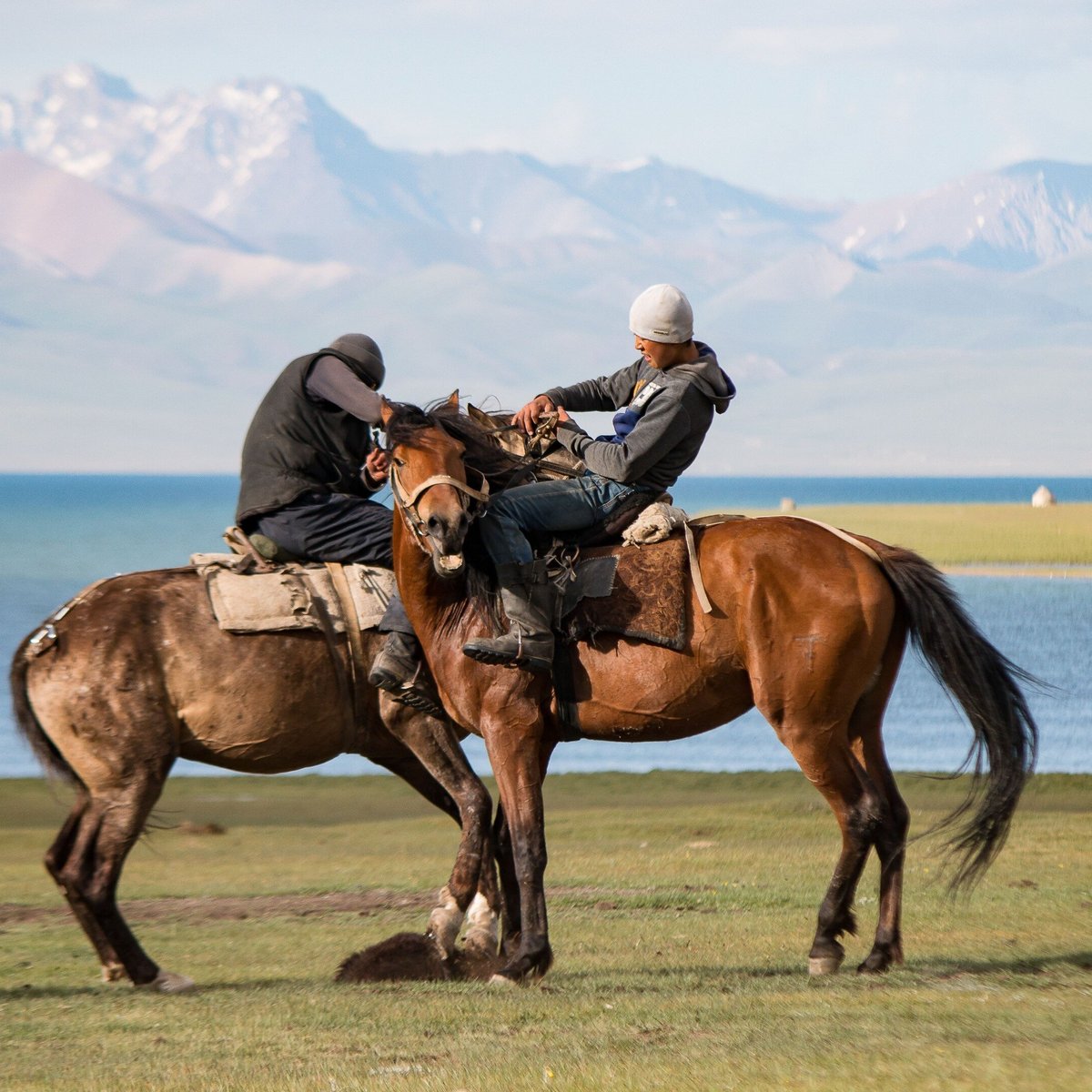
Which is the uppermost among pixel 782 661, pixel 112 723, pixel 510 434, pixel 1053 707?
pixel 510 434

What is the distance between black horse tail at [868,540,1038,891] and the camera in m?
6.95

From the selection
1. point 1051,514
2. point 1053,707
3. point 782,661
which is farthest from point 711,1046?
point 1051,514

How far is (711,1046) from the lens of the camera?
18.1 feet

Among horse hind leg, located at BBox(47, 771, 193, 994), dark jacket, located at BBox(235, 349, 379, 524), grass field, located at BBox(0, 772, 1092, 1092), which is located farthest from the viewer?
dark jacket, located at BBox(235, 349, 379, 524)

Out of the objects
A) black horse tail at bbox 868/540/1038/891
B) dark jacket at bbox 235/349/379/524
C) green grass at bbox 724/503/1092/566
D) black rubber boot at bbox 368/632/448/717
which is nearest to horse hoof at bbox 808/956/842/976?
black horse tail at bbox 868/540/1038/891

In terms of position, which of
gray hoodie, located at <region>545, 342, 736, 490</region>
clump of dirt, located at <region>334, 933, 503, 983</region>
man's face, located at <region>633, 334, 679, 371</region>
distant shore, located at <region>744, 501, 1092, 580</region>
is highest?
man's face, located at <region>633, 334, 679, 371</region>

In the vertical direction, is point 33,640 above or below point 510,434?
below

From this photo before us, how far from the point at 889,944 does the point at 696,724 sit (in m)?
1.28

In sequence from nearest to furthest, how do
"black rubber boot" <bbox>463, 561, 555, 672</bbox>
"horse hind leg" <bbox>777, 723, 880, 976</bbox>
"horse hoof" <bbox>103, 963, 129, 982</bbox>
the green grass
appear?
"horse hind leg" <bbox>777, 723, 880, 976</bbox> → "black rubber boot" <bbox>463, 561, 555, 672</bbox> → "horse hoof" <bbox>103, 963, 129, 982</bbox> → the green grass

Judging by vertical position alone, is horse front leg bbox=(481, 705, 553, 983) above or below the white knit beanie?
below

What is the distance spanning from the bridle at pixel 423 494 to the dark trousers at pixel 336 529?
1105 millimetres

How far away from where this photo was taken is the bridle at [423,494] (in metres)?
6.77

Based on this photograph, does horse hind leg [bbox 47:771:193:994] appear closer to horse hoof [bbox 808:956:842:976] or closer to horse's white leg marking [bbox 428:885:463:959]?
horse's white leg marking [bbox 428:885:463:959]

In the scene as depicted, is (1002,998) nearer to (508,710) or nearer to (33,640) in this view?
(508,710)
